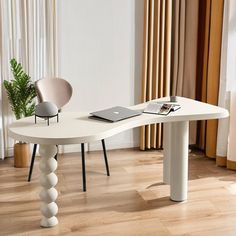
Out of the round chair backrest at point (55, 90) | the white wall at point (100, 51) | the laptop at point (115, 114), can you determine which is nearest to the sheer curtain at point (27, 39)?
the white wall at point (100, 51)

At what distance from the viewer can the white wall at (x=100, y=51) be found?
4586 mm

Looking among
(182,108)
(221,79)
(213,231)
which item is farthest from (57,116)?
(221,79)

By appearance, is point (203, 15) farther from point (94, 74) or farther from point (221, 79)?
point (94, 74)

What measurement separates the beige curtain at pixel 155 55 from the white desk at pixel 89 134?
1.05m

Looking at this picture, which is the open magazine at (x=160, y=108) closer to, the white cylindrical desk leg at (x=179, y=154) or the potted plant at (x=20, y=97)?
Result: the white cylindrical desk leg at (x=179, y=154)

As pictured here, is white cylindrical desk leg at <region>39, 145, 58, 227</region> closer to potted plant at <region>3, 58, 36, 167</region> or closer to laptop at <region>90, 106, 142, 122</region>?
laptop at <region>90, 106, 142, 122</region>

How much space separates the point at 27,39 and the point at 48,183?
6.11ft

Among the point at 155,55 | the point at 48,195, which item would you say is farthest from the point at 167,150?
the point at 155,55

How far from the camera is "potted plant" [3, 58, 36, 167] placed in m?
4.23

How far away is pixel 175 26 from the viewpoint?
481 cm

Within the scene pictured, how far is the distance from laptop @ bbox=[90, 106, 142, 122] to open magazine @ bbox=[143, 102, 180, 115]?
10 centimetres

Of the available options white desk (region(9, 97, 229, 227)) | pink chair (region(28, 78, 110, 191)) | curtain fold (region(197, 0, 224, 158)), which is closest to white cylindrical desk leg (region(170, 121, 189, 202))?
white desk (region(9, 97, 229, 227))

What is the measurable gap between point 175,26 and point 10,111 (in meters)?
1.82

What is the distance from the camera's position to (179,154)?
3.48 metres
